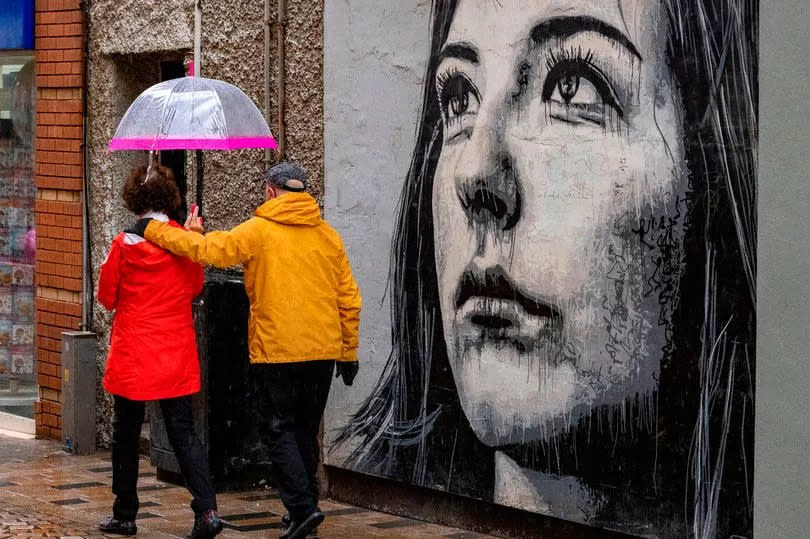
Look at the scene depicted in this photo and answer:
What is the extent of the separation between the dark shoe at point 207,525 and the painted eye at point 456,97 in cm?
226

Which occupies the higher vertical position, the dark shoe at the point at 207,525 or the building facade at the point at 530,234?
the building facade at the point at 530,234

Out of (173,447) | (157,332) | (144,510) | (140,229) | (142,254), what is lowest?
(144,510)

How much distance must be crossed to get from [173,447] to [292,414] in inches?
26.9

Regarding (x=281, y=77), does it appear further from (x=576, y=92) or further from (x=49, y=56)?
(x=49, y=56)

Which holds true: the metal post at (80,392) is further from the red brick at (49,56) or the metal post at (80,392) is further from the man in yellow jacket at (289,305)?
the man in yellow jacket at (289,305)

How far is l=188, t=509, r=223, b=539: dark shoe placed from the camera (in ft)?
24.2

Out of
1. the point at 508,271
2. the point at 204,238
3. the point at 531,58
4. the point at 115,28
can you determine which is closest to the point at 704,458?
the point at 508,271

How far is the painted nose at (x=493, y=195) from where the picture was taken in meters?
7.36

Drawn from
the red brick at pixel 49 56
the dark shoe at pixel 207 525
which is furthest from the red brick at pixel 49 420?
the dark shoe at pixel 207 525

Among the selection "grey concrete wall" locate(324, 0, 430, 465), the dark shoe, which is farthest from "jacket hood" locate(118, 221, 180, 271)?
"grey concrete wall" locate(324, 0, 430, 465)

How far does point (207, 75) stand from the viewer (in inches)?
384

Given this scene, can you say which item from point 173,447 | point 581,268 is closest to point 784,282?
point 581,268

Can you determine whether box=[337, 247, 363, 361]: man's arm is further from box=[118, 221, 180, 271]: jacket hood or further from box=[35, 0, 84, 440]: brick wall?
box=[35, 0, 84, 440]: brick wall

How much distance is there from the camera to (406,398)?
8.09 meters
